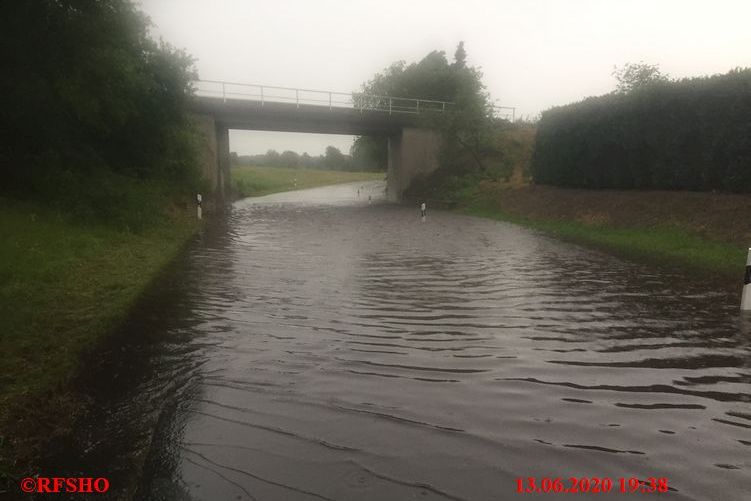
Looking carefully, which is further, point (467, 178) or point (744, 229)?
point (467, 178)

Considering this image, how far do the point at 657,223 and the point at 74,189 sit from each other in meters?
16.8

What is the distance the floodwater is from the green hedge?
318 inches

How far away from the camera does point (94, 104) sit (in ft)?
48.4

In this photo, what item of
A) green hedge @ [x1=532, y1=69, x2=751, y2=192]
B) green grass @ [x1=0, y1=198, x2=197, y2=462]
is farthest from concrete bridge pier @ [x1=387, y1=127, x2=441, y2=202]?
green grass @ [x1=0, y1=198, x2=197, y2=462]

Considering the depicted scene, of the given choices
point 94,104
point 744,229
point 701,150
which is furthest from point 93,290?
point 701,150

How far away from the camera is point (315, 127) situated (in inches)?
1697

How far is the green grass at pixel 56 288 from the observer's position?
200 inches

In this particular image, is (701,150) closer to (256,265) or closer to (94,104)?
(256,265)

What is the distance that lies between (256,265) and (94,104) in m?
7.10

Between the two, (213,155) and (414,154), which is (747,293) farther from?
(414,154)

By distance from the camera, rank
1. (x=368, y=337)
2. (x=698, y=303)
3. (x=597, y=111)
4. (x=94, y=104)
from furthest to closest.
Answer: (x=597, y=111)
(x=94, y=104)
(x=698, y=303)
(x=368, y=337)

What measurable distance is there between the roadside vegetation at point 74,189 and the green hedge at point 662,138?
15298 millimetres
